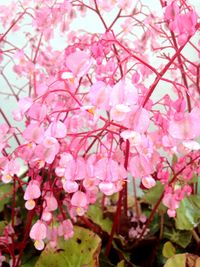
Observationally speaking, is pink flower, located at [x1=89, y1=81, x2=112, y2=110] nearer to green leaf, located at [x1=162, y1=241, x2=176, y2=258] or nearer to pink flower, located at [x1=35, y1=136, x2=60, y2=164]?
pink flower, located at [x1=35, y1=136, x2=60, y2=164]

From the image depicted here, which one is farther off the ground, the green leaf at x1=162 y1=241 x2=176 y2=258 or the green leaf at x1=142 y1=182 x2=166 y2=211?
the green leaf at x1=142 y1=182 x2=166 y2=211

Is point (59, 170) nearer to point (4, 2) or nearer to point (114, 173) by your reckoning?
point (114, 173)

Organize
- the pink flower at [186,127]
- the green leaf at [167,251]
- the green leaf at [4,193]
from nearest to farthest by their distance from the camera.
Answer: the pink flower at [186,127] < the green leaf at [167,251] < the green leaf at [4,193]

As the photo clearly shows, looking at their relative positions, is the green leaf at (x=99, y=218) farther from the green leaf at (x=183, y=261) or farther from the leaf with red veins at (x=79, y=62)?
the leaf with red veins at (x=79, y=62)

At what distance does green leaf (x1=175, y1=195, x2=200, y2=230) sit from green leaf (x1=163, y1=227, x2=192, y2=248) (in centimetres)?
4

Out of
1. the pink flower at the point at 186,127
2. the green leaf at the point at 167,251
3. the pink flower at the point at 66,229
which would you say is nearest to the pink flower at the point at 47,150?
the pink flower at the point at 186,127

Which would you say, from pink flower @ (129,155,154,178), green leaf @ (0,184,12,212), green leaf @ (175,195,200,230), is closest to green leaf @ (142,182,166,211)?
green leaf @ (175,195,200,230)

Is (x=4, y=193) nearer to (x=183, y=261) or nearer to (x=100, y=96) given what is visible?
(x=183, y=261)

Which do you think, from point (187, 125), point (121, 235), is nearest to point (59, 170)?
point (187, 125)

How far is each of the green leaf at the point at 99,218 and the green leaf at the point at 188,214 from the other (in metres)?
0.14

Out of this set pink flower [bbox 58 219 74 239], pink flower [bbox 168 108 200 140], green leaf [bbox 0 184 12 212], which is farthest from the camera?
green leaf [bbox 0 184 12 212]

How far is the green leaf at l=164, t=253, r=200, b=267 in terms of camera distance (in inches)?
32.7

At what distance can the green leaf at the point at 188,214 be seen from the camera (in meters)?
0.98

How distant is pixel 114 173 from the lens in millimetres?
568
